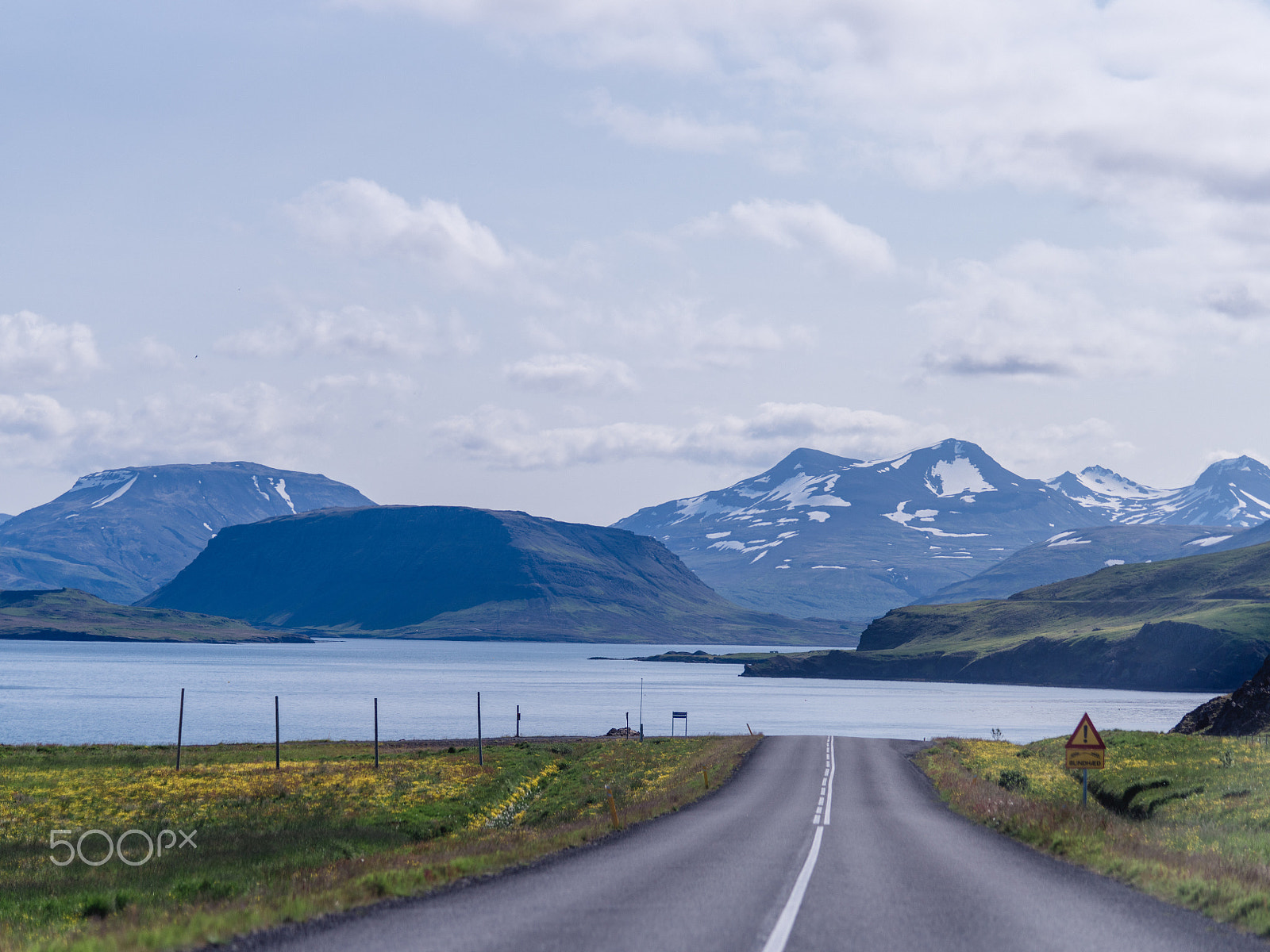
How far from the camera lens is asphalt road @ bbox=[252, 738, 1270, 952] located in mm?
13562

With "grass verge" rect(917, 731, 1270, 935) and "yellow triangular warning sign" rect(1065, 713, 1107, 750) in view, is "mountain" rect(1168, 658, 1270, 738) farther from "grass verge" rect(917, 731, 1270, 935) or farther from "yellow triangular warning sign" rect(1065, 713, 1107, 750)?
"yellow triangular warning sign" rect(1065, 713, 1107, 750)

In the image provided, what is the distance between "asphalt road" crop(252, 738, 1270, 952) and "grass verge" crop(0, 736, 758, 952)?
146 centimetres

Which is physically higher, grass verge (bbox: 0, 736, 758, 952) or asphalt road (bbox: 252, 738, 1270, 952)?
asphalt road (bbox: 252, 738, 1270, 952)

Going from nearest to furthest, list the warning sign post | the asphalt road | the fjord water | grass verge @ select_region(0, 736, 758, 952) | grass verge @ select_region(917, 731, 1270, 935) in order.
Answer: the asphalt road < grass verge @ select_region(0, 736, 758, 952) < grass verge @ select_region(917, 731, 1270, 935) < the warning sign post < the fjord water

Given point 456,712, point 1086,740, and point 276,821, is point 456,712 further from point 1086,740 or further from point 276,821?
point 1086,740

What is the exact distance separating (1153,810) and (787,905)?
23.6 meters

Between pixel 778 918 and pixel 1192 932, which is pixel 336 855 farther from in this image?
pixel 1192 932

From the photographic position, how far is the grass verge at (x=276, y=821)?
56.2 ft

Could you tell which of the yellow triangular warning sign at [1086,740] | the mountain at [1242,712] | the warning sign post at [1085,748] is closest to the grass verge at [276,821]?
the warning sign post at [1085,748]

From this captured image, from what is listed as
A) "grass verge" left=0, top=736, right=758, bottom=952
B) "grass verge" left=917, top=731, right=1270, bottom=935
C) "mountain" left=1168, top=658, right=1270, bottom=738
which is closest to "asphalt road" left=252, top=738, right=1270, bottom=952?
"grass verge" left=917, top=731, right=1270, bottom=935

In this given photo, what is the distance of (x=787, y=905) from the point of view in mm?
15836

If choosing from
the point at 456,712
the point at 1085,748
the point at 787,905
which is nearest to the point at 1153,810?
the point at 1085,748

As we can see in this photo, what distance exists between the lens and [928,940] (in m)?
13.8

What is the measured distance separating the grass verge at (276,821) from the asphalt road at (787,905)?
57.3 inches
